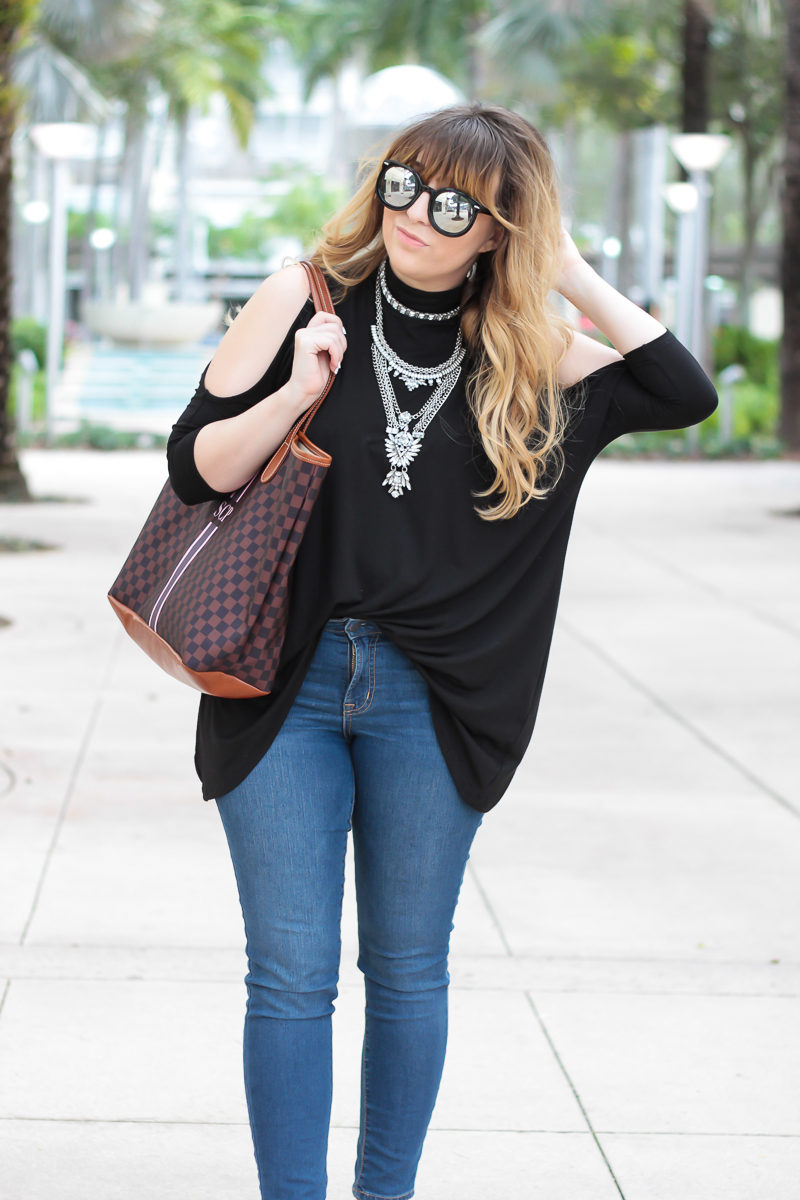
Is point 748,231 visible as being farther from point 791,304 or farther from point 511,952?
point 511,952

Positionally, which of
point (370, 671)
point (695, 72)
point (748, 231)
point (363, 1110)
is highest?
point (695, 72)

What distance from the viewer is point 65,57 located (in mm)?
41125

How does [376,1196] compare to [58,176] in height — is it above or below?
below

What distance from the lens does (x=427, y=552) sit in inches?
92.3

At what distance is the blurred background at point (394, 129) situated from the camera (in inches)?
777

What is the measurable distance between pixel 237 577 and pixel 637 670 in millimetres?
5590

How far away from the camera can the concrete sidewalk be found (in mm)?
3064

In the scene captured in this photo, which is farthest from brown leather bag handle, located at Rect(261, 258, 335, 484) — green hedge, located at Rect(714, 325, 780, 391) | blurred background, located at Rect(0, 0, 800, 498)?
green hedge, located at Rect(714, 325, 780, 391)

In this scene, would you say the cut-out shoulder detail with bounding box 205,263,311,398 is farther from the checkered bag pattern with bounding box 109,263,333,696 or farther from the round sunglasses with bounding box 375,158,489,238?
the round sunglasses with bounding box 375,158,489,238

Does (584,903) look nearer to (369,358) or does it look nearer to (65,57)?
(369,358)

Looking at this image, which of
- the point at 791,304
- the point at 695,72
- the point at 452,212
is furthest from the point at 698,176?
the point at 452,212

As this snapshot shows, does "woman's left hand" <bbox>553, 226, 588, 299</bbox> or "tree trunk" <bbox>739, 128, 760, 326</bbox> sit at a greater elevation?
"tree trunk" <bbox>739, 128, 760, 326</bbox>

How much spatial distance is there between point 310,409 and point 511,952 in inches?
86.6

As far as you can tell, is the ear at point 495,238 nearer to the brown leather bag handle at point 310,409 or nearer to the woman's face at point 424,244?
the woman's face at point 424,244
